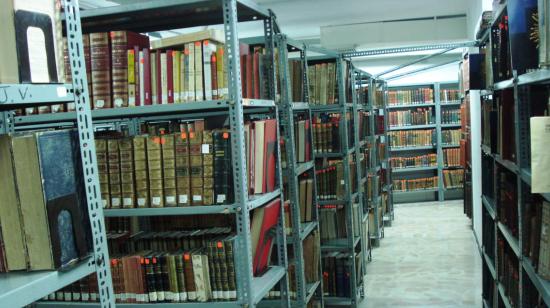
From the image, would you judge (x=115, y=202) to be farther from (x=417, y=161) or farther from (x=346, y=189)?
(x=417, y=161)

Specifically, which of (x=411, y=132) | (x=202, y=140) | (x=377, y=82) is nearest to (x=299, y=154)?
(x=202, y=140)

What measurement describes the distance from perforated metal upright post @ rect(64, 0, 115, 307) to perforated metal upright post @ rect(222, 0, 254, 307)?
2.65ft

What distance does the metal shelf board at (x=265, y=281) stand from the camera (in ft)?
7.15

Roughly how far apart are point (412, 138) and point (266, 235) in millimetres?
7411

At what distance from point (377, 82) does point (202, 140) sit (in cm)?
576

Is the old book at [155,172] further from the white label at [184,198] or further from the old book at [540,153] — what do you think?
the old book at [540,153]

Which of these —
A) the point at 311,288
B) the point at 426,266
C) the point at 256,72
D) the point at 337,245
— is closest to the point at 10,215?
the point at 256,72

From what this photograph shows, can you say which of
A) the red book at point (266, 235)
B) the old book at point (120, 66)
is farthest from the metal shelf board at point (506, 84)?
the old book at point (120, 66)

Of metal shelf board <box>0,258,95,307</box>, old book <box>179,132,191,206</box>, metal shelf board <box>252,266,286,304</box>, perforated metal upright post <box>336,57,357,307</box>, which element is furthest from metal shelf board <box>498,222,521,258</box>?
A: metal shelf board <box>0,258,95,307</box>

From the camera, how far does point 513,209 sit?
2363 mm

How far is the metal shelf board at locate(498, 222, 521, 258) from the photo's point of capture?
2184mm

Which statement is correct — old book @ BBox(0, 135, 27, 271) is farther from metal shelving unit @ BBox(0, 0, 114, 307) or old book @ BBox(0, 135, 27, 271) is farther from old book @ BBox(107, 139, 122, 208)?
old book @ BBox(107, 139, 122, 208)

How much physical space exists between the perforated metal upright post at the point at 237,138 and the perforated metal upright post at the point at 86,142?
0.81 metres

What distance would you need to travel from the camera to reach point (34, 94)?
109 centimetres
